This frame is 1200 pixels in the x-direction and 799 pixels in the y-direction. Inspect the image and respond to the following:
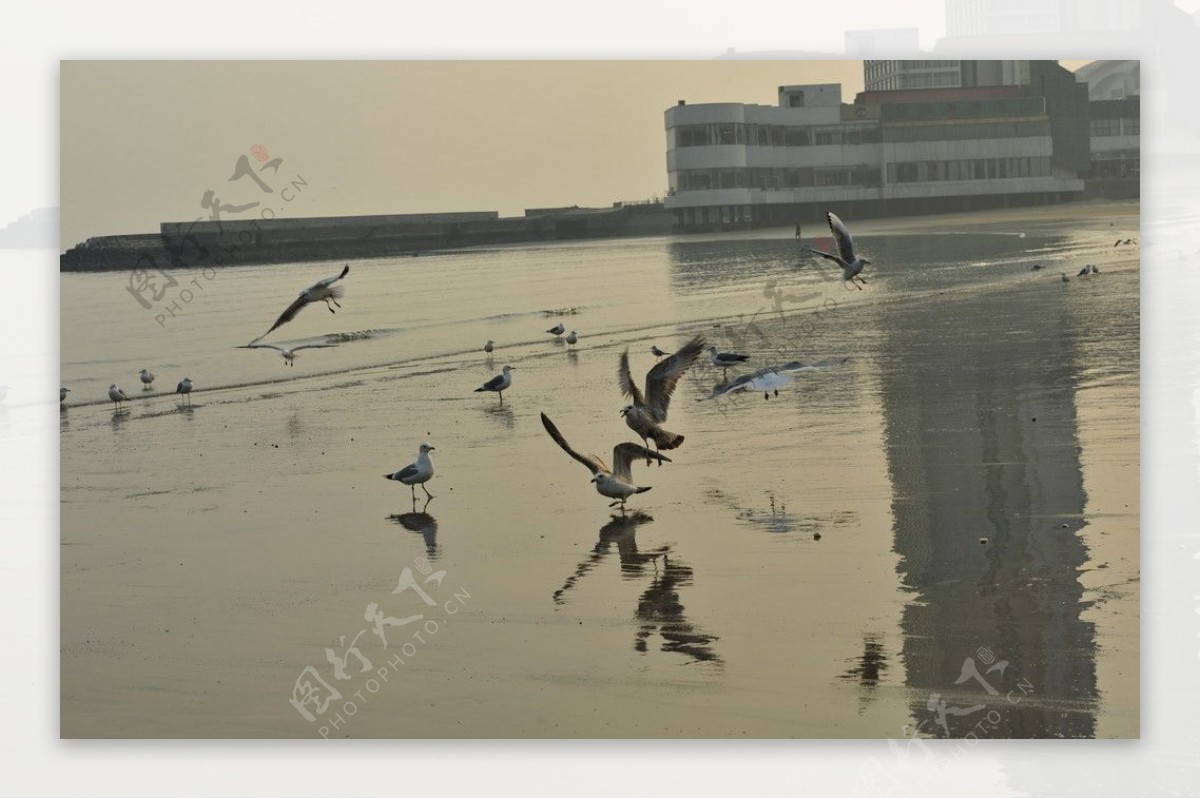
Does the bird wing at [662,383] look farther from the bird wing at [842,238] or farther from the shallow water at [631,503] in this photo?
the bird wing at [842,238]

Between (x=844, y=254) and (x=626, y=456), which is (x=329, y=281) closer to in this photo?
(x=626, y=456)

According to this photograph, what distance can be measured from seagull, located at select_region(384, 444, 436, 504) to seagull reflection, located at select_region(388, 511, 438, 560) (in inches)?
3.1

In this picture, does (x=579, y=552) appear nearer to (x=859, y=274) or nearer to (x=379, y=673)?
(x=379, y=673)

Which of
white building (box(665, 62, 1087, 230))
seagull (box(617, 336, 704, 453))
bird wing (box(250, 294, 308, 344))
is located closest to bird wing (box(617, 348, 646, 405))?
seagull (box(617, 336, 704, 453))

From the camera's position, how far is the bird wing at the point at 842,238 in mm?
5844

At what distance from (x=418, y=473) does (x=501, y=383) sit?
0.56 meters

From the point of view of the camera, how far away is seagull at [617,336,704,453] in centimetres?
584

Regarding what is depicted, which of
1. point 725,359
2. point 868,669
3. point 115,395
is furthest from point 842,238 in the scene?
point 115,395

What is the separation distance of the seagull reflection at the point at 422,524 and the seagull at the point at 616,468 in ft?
1.62

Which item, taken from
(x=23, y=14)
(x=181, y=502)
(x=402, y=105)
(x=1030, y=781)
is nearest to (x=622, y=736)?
(x=1030, y=781)

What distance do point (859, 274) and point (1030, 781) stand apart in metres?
1.81

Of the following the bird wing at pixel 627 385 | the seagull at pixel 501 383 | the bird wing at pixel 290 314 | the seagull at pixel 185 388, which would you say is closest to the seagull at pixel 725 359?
the bird wing at pixel 627 385

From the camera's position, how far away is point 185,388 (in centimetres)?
596

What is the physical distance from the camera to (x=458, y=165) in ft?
A: 19.0
